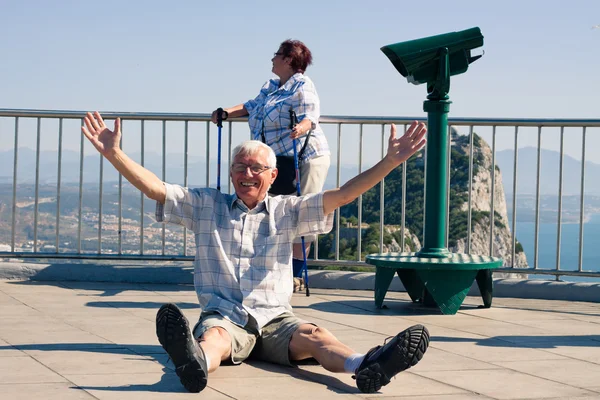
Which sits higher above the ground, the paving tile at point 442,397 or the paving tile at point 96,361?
the paving tile at point 96,361

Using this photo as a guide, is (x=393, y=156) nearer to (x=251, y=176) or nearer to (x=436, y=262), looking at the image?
(x=251, y=176)

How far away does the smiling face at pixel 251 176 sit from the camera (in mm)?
4660

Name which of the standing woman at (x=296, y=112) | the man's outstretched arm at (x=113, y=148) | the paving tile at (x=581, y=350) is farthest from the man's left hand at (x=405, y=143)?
the standing woman at (x=296, y=112)

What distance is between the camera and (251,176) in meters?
4.69

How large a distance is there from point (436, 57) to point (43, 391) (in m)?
3.86

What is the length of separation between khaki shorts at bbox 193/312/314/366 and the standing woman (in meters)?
2.44

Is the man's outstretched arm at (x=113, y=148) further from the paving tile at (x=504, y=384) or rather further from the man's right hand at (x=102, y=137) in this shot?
the paving tile at (x=504, y=384)

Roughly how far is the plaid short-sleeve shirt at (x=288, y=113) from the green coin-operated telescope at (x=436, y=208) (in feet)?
2.55

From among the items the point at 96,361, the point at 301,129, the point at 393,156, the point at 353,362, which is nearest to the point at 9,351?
the point at 96,361

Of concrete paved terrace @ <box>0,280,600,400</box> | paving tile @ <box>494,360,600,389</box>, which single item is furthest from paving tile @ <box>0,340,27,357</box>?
paving tile @ <box>494,360,600,389</box>

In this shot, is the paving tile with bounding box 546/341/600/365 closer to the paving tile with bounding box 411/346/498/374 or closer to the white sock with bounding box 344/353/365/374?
the paving tile with bounding box 411/346/498/374

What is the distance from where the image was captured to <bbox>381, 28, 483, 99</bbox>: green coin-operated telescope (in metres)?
6.72

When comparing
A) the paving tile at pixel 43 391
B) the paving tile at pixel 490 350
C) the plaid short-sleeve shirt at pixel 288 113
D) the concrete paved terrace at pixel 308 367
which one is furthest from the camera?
the plaid short-sleeve shirt at pixel 288 113

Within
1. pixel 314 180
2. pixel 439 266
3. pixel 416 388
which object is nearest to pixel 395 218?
pixel 314 180
